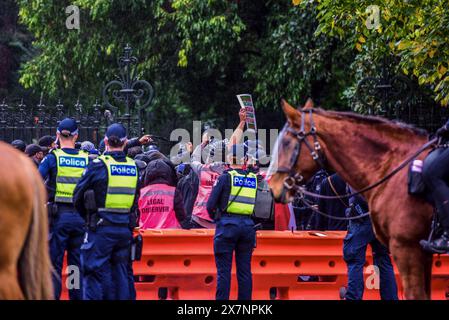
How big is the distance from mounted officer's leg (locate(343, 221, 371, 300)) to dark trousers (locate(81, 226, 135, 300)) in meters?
2.78

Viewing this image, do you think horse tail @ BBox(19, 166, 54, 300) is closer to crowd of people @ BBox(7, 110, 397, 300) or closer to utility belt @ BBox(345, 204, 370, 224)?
crowd of people @ BBox(7, 110, 397, 300)

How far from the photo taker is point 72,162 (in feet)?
38.1

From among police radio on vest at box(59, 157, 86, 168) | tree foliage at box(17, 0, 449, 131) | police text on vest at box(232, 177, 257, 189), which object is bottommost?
police text on vest at box(232, 177, 257, 189)

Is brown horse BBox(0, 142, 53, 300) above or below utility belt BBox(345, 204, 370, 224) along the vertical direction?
above

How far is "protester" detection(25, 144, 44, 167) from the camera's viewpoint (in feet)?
44.6

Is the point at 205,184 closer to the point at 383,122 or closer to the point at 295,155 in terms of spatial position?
the point at 295,155

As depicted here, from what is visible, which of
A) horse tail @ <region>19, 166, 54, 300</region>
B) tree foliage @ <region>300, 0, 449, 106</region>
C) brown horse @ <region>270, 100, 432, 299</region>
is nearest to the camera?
horse tail @ <region>19, 166, 54, 300</region>

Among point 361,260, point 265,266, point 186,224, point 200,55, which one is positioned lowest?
point 265,266

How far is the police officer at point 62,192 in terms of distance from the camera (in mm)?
11531

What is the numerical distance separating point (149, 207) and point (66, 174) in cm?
A: 217

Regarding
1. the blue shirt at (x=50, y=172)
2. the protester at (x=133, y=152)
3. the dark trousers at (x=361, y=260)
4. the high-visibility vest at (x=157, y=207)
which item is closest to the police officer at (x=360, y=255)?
the dark trousers at (x=361, y=260)

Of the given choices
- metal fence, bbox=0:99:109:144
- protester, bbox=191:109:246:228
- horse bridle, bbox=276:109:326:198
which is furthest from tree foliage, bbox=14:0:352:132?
horse bridle, bbox=276:109:326:198

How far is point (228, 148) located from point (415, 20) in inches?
180

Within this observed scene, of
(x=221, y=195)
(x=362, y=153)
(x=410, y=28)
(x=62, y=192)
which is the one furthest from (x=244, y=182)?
(x=410, y=28)
